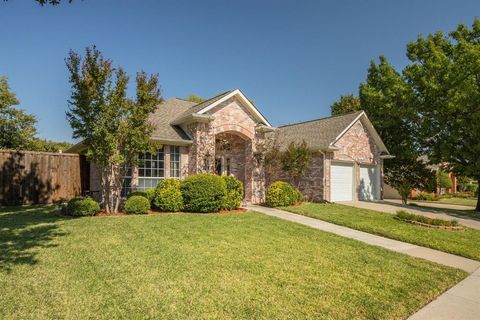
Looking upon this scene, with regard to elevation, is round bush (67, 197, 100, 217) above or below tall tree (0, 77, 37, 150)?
below

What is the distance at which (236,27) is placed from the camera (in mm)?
14953

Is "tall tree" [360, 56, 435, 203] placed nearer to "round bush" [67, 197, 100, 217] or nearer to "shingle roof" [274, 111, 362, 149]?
"shingle roof" [274, 111, 362, 149]

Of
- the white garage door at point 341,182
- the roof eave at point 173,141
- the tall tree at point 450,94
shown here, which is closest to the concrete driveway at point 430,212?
the white garage door at point 341,182

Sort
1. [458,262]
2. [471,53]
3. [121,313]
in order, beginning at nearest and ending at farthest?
[121,313], [458,262], [471,53]

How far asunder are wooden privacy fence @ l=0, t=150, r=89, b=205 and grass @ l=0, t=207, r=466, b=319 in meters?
6.31

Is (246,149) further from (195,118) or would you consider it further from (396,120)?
(396,120)

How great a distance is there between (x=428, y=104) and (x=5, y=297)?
21751 millimetres

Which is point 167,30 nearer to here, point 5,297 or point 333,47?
point 333,47

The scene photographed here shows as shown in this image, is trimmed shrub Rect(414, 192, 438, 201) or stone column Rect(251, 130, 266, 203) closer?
stone column Rect(251, 130, 266, 203)

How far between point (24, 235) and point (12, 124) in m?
23.5

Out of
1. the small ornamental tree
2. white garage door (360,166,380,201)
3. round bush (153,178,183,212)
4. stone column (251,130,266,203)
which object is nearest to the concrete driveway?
white garage door (360,166,380,201)

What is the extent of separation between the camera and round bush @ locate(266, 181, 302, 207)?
48.0 feet

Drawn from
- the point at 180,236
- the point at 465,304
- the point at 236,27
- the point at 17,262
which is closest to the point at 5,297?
the point at 17,262

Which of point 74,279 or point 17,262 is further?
point 17,262
